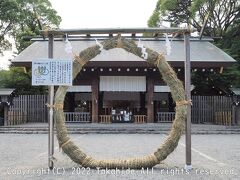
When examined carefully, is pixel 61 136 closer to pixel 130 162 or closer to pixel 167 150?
pixel 130 162

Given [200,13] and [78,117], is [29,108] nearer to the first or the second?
[78,117]

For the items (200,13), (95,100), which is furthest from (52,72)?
(200,13)

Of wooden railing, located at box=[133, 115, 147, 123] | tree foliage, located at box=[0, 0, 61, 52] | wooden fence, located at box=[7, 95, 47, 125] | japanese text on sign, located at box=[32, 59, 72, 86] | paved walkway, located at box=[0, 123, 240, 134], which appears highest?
tree foliage, located at box=[0, 0, 61, 52]

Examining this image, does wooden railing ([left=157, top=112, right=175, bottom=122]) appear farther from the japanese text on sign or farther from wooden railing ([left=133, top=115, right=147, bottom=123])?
the japanese text on sign

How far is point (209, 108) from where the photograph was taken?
24.7 m

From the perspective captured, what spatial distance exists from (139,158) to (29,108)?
61.3 feet

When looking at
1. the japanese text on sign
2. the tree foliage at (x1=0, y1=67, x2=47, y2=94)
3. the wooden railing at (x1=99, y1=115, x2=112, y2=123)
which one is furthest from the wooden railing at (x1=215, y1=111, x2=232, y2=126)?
the japanese text on sign

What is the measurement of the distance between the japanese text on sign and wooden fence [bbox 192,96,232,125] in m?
17.2

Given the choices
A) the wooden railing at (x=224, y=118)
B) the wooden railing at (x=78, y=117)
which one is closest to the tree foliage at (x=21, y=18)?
the wooden railing at (x=78, y=117)

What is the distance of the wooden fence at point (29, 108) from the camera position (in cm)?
2416

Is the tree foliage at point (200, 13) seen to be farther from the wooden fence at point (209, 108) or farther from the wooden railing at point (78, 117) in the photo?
the wooden railing at point (78, 117)

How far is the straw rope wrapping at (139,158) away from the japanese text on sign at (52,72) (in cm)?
29

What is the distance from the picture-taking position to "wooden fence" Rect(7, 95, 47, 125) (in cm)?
2416

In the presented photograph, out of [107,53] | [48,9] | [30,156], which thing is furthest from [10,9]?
[30,156]
